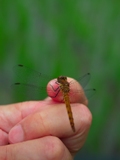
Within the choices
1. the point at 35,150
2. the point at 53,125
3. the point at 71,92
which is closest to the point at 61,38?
the point at 71,92

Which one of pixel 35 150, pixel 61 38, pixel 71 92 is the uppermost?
pixel 61 38

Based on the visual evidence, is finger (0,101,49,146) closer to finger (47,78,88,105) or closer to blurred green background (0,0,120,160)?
finger (47,78,88,105)

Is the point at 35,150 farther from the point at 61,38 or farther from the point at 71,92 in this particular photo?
the point at 61,38

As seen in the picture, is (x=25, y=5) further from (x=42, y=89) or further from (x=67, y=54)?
(x=42, y=89)

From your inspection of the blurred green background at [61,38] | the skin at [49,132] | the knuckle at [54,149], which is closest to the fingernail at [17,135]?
the skin at [49,132]

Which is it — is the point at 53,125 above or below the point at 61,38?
below

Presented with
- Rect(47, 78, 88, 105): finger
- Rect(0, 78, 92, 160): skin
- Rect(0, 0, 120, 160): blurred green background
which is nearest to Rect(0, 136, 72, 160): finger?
Rect(0, 78, 92, 160): skin

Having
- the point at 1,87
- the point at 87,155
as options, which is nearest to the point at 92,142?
the point at 87,155
